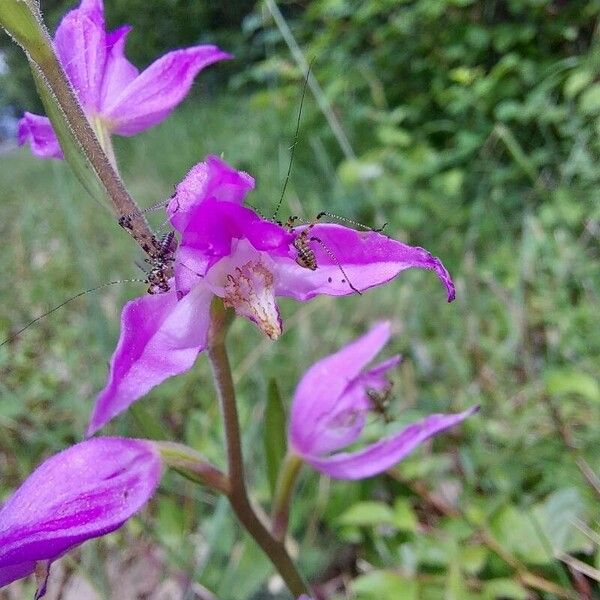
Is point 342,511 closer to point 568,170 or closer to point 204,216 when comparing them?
point 204,216

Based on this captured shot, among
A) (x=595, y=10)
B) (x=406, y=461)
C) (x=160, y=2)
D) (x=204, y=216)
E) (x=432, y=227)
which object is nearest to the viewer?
(x=204, y=216)

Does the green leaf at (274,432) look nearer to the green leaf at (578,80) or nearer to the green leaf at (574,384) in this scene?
the green leaf at (574,384)

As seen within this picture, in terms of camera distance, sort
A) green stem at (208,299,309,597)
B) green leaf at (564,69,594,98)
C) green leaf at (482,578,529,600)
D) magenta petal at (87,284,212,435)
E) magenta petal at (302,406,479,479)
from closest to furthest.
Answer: magenta petal at (87,284,212,435) → green stem at (208,299,309,597) → magenta petal at (302,406,479,479) → green leaf at (482,578,529,600) → green leaf at (564,69,594,98)

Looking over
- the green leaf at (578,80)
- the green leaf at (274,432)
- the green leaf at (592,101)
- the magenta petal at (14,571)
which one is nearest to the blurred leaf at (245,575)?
the green leaf at (274,432)

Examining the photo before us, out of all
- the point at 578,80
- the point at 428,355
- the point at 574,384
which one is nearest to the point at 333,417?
the point at 574,384

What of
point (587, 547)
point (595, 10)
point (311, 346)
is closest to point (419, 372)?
point (311, 346)

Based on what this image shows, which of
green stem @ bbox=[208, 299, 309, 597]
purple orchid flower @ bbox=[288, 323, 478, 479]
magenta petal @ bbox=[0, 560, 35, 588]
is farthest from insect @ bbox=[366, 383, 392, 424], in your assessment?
magenta petal @ bbox=[0, 560, 35, 588]

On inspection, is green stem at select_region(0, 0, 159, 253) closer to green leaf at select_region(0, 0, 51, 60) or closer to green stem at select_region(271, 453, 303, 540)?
green leaf at select_region(0, 0, 51, 60)
